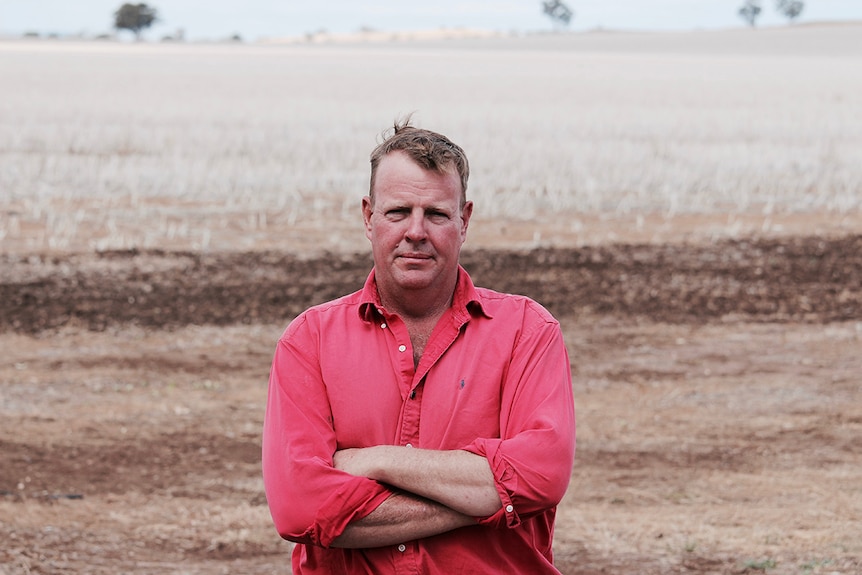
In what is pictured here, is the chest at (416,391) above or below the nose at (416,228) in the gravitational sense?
below

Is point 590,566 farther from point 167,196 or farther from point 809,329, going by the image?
point 167,196

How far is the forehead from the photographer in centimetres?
292

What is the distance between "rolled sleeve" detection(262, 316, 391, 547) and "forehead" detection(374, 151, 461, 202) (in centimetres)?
42

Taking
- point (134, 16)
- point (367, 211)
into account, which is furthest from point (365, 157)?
point (134, 16)

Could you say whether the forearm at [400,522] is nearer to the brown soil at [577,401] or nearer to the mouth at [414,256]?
the mouth at [414,256]

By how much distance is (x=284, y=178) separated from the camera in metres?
16.1

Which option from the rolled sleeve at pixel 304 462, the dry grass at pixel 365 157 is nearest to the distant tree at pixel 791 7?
the dry grass at pixel 365 157

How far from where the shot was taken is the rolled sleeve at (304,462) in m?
2.82

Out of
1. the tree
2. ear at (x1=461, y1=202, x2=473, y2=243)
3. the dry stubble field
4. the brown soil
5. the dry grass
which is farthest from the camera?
the tree

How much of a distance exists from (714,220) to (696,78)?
35.2m

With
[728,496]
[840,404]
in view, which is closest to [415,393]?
[728,496]

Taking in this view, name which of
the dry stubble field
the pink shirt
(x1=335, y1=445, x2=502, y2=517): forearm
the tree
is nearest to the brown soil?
the dry stubble field

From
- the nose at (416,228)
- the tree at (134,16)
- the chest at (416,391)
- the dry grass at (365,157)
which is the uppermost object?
the tree at (134,16)

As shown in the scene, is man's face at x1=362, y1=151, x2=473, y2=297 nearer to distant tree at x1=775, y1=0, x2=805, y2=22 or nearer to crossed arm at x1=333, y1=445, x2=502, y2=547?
crossed arm at x1=333, y1=445, x2=502, y2=547
